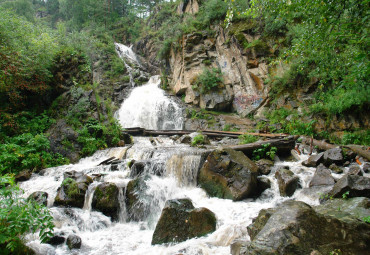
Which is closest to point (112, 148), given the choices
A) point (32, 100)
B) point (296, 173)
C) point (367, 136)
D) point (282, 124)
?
point (32, 100)

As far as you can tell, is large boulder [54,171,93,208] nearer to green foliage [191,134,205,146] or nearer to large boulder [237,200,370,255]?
large boulder [237,200,370,255]

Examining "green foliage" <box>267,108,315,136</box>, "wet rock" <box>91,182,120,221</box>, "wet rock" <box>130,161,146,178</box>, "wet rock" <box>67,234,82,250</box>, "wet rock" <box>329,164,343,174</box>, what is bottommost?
"wet rock" <box>67,234,82,250</box>

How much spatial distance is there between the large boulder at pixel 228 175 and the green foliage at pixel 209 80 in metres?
10.4

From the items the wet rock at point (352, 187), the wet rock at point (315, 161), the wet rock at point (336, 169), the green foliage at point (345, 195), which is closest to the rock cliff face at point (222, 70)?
the wet rock at point (315, 161)

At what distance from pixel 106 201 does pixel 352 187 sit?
21.1 feet

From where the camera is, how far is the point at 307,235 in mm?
2791

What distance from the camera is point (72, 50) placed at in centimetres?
Result: 1338

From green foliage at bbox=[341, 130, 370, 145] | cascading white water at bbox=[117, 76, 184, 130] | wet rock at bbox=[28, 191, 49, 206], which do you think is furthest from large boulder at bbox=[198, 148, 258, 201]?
cascading white water at bbox=[117, 76, 184, 130]

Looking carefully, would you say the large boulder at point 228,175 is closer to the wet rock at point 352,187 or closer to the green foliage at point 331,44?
the wet rock at point 352,187

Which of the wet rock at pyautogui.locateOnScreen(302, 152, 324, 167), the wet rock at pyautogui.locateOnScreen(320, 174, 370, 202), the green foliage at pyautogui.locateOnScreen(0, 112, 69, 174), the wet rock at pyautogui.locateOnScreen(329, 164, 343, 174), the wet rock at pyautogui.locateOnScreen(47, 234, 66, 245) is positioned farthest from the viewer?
the green foliage at pyautogui.locateOnScreen(0, 112, 69, 174)

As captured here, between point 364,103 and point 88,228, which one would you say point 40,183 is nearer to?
point 88,228

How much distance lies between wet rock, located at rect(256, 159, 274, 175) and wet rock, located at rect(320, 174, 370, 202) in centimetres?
233

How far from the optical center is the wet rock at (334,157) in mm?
7230

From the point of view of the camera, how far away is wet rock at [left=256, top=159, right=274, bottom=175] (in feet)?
23.6
